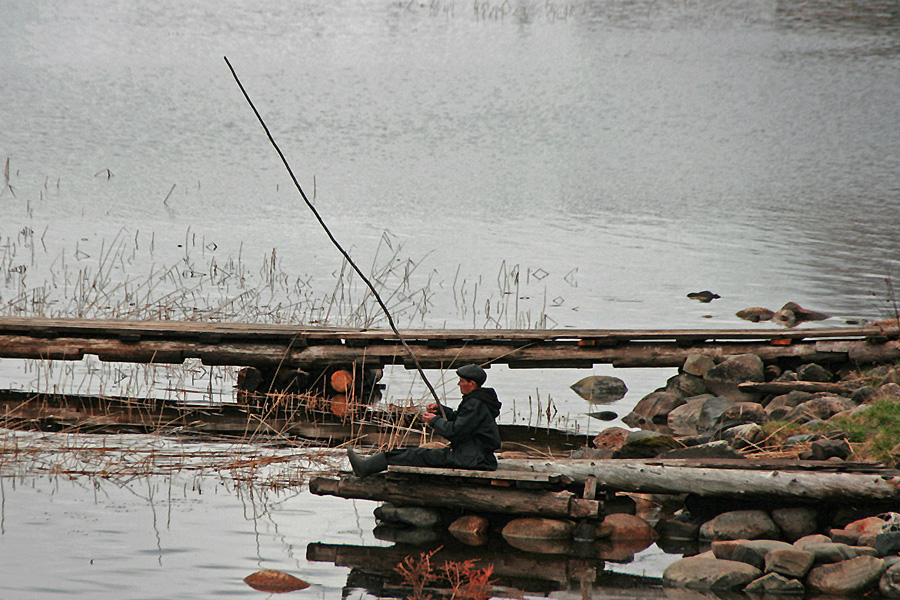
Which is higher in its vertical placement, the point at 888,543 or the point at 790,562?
the point at 888,543

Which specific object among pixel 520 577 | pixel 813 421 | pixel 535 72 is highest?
pixel 535 72

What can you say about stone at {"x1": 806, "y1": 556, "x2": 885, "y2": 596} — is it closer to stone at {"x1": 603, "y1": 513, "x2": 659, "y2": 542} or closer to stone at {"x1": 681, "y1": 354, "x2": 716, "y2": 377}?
stone at {"x1": 603, "y1": 513, "x2": 659, "y2": 542}

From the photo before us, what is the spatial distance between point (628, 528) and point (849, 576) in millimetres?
2042

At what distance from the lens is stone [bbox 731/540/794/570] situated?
7160mm

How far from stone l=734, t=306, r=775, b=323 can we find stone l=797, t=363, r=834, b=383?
6.53 m

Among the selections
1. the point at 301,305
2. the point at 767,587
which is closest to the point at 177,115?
the point at 301,305

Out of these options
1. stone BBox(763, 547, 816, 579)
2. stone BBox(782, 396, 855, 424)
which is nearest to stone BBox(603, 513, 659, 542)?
stone BBox(763, 547, 816, 579)

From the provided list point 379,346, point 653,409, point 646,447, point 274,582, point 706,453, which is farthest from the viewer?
point 379,346

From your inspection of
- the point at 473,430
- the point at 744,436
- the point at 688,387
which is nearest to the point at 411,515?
the point at 473,430

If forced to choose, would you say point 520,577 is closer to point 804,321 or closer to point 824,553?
point 824,553

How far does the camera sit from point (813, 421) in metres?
10.5

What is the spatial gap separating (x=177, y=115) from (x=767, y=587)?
32904 mm

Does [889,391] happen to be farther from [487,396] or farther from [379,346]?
[379,346]

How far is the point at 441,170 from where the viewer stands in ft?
107
